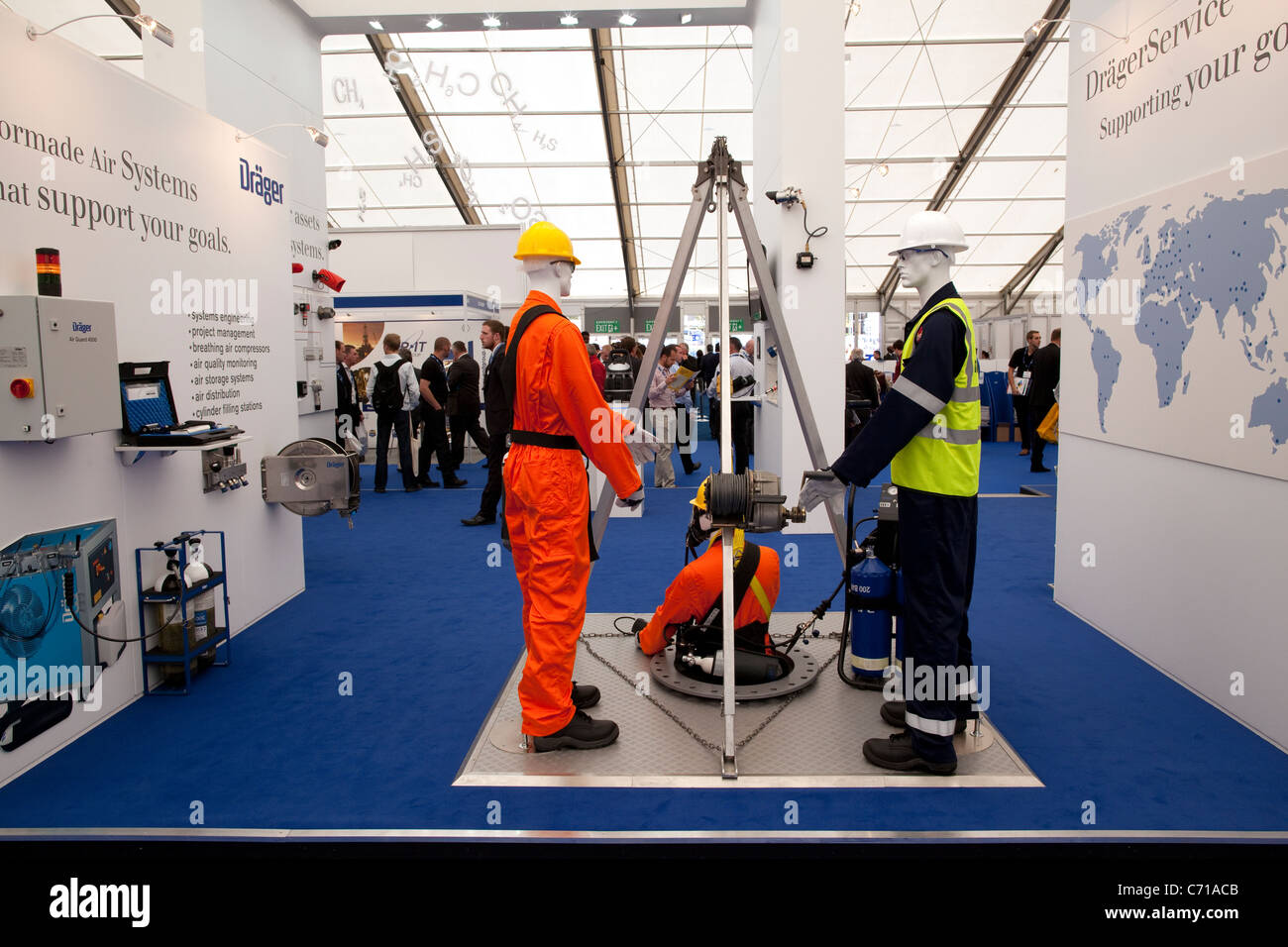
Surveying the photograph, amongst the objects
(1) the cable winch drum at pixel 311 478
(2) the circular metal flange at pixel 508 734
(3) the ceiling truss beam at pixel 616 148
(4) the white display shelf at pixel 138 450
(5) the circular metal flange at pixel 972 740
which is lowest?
(5) the circular metal flange at pixel 972 740

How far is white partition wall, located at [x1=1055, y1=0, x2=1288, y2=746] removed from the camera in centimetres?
347

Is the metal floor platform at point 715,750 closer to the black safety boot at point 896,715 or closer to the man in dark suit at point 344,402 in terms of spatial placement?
the black safety boot at point 896,715

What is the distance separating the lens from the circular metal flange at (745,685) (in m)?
3.93

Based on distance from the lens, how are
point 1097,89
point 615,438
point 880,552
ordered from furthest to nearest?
point 1097,89 → point 880,552 → point 615,438

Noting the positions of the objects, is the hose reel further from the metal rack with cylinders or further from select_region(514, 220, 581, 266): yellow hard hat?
select_region(514, 220, 581, 266): yellow hard hat

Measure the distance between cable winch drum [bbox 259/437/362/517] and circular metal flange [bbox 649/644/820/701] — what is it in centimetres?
222

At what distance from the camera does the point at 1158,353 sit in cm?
423

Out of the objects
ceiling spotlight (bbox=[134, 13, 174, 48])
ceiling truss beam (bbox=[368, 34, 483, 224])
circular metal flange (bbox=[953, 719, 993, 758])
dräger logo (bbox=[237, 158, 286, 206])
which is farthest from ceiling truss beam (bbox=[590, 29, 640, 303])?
circular metal flange (bbox=[953, 719, 993, 758])

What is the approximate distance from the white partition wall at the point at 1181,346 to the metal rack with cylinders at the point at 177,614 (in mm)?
4650

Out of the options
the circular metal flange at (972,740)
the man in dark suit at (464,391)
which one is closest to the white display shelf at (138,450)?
the circular metal flange at (972,740)

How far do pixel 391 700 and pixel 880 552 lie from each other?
93.4 inches
